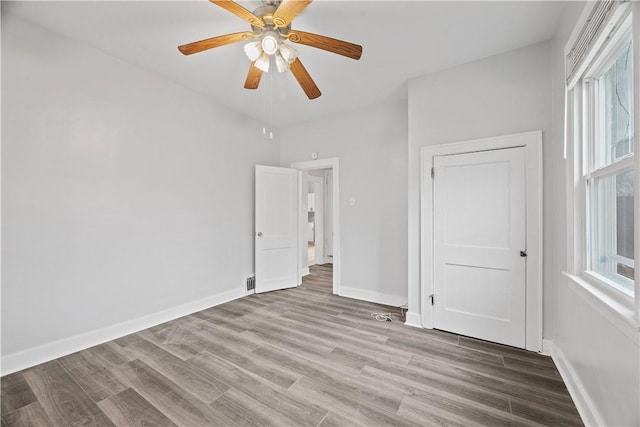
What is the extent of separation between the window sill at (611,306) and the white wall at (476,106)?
0.85 metres

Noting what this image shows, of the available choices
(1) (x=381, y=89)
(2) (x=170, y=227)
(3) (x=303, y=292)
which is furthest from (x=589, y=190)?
(2) (x=170, y=227)

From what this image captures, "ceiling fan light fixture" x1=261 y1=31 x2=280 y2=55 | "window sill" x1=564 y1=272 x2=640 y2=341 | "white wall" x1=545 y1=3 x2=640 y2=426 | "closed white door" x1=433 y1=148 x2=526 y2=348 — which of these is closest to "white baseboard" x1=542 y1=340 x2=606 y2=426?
"white wall" x1=545 y1=3 x2=640 y2=426

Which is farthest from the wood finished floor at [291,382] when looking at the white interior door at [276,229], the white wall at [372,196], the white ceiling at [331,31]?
the white ceiling at [331,31]

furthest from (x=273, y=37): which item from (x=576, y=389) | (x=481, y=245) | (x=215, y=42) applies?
(x=576, y=389)

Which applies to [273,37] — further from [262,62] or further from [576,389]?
[576,389]

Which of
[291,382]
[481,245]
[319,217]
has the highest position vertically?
[319,217]

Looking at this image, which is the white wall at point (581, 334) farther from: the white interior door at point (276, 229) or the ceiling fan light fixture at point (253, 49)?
the white interior door at point (276, 229)

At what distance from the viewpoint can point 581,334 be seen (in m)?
1.70

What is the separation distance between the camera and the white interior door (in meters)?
4.13

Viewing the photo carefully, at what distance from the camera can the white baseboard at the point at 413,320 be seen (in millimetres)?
2949

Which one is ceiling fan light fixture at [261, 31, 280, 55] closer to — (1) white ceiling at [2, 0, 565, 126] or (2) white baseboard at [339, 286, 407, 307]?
(1) white ceiling at [2, 0, 565, 126]

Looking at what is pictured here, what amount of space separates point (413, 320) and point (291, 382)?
1.61 meters

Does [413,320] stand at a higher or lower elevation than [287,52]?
lower

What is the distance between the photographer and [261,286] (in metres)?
4.14
